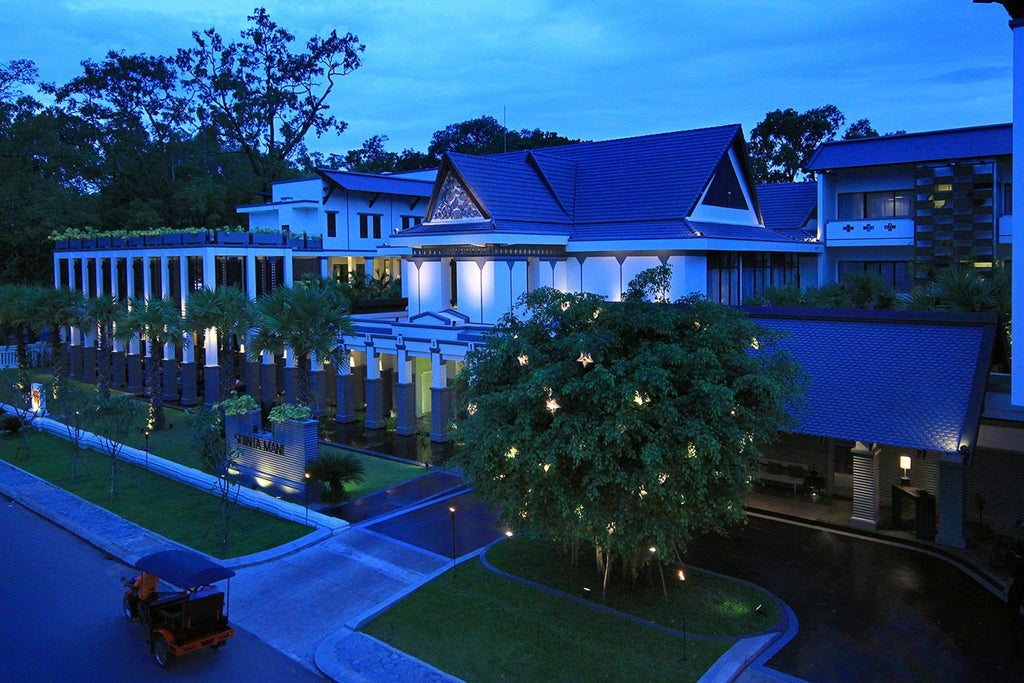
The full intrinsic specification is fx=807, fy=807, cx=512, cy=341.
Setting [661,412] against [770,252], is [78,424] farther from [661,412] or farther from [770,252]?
[770,252]

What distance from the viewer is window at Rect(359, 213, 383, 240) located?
5056 centimetres

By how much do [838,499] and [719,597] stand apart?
8041 millimetres

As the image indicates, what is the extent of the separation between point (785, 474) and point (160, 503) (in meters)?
18.2

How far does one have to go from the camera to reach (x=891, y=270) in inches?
1548

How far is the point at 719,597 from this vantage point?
16.0 metres

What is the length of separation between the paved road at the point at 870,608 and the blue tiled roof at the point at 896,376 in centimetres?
268

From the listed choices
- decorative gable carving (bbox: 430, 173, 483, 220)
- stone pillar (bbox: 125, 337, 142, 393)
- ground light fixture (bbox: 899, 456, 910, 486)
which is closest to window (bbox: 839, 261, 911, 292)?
decorative gable carving (bbox: 430, 173, 483, 220)

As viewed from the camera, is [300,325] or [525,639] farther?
[300,325]

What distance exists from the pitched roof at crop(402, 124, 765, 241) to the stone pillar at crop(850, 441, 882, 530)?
544 inches

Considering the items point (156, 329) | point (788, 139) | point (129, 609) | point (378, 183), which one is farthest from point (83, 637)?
point (788, 139)

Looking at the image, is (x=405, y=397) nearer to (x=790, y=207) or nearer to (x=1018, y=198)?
(x=1018, y=198)

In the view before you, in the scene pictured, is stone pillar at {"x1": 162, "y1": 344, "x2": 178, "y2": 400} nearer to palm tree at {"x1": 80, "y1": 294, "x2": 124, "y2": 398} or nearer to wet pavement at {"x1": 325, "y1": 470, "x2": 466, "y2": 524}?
palm tree at {"x1": 80, "y1": 294, "x2": 124, "y2": 398}

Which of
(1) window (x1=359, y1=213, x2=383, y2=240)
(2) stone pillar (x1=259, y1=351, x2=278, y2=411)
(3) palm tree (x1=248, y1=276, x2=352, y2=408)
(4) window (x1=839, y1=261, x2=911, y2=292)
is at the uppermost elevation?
(1) window (x1=359, y1=213, x2=383, y2=240)

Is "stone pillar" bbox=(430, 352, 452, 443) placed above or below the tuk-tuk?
above
